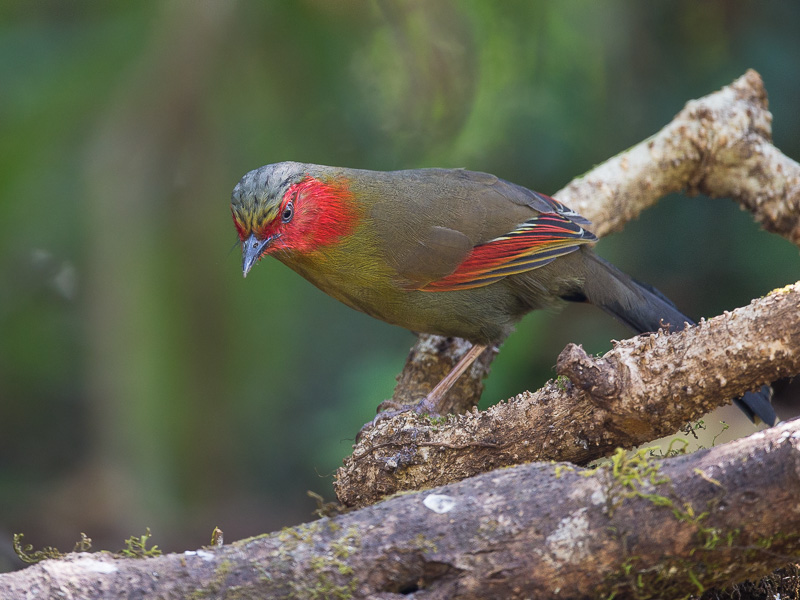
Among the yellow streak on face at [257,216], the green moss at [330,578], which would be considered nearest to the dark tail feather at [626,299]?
the yellow streak on face at [257,216]

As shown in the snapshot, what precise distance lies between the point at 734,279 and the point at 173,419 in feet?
14.3

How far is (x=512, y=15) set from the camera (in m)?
5.85

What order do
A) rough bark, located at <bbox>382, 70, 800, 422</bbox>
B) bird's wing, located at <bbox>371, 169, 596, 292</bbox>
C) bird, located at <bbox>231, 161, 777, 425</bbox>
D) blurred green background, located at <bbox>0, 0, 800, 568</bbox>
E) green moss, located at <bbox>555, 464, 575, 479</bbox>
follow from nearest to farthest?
1. green moss, located at <bbox>555, 464, 575, 479</bbox>
2. bird, located at <bbox>231, 161, 777, 425</bbox>
3. bird's wing, located at <bbox>371, 169, 596, 292</bbox>
4. rough bark, located at <bbox>382, 70, 800, 422</bbox>
5. blurred green background, located at <bbox>0, 0, 800, 568</bbox>

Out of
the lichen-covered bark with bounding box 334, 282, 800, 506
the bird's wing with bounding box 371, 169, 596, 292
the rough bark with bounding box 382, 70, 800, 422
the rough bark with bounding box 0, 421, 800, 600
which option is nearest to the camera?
the rough bark with bounding box 0, 421, 800, 600

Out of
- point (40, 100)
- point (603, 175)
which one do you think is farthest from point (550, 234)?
point (40, 100)

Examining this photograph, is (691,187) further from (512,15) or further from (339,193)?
(339,193)

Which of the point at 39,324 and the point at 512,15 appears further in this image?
the point at 39,324

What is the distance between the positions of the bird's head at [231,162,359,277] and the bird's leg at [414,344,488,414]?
2.86 ft

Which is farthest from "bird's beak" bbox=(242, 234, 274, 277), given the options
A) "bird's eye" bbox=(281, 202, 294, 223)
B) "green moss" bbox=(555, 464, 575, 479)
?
"green moss" bbox=(555, 464, 575, 479)

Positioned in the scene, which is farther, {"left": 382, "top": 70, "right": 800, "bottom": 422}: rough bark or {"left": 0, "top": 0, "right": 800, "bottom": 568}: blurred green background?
{"left": 0, "top": 0, "right": 800, "bottom": 568}: blurred green background

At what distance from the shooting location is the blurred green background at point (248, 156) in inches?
223

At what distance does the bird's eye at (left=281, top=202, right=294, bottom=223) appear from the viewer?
147 inches

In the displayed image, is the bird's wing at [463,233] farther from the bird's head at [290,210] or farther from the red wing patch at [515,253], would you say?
the bird's head at [290,210]

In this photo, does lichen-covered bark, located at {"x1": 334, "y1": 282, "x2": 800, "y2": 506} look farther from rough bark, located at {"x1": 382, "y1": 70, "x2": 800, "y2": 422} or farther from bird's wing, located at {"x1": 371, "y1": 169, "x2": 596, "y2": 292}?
rough bark, located at {"x1": 382, "y1": 70, "x2": 800, "y2": 422}
